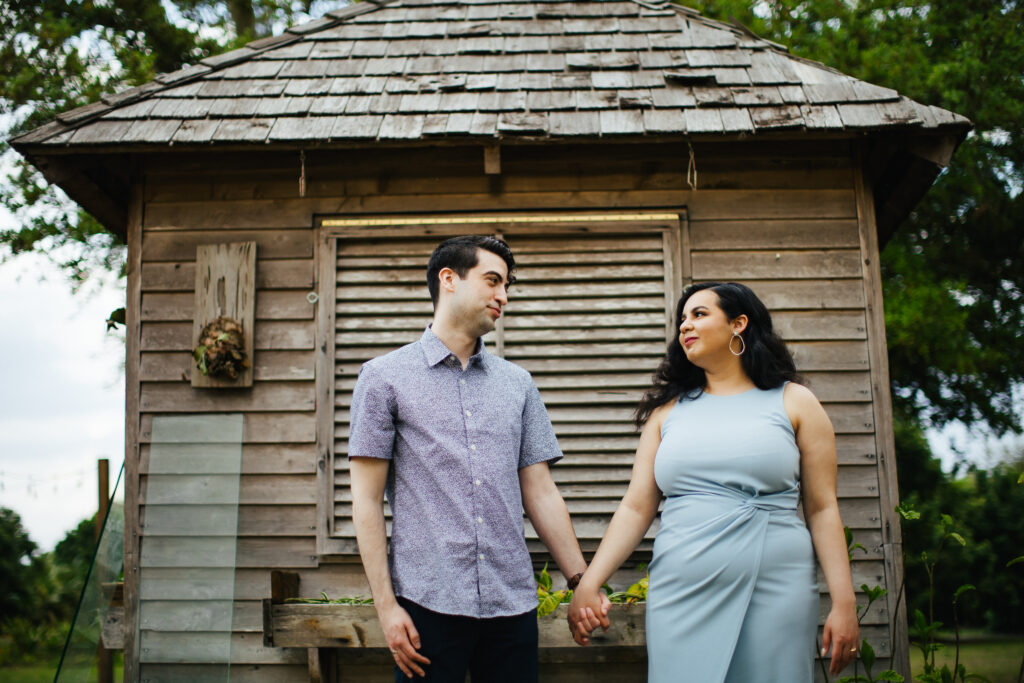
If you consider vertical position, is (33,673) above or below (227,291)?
below

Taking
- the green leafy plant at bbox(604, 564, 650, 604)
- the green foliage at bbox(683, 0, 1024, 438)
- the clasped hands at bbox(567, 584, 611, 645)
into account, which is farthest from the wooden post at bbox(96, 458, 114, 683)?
the green foliage at bbox(683, 0, 1024, 438)

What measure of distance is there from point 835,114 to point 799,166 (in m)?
0.40

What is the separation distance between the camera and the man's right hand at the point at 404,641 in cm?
219

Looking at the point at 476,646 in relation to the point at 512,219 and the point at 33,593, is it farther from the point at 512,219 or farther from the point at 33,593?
the point at 33,593

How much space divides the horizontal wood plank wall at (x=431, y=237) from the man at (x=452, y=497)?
5.90ft

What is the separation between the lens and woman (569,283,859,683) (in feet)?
7.82

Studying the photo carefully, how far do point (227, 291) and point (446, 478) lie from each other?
2.54 metres

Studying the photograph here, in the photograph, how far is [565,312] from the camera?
173 inches

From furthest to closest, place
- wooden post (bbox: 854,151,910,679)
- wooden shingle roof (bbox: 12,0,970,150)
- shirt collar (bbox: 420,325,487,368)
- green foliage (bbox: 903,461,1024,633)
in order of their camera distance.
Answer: green foliage (bbox: 903,461,1024,633) < wooden shingle roof (bbox: 12,0,970,150) < wooden post (bbox: 854,151,910,679) < shirt collar (bbox: 420,325,487,368)

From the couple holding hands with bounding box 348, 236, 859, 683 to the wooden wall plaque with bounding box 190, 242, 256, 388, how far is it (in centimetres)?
207

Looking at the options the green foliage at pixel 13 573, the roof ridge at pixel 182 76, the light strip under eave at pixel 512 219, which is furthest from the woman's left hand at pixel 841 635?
the green foliage at pixel 13 573

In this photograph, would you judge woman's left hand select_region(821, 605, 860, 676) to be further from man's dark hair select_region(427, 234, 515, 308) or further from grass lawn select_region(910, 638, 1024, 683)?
grass lawn select_region(910, 638, 1024, 683)

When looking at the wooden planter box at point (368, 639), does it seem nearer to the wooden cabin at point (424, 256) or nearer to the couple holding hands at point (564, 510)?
the wooden cabin at point (424, 256)

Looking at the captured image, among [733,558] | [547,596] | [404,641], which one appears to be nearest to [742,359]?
[733,558]
